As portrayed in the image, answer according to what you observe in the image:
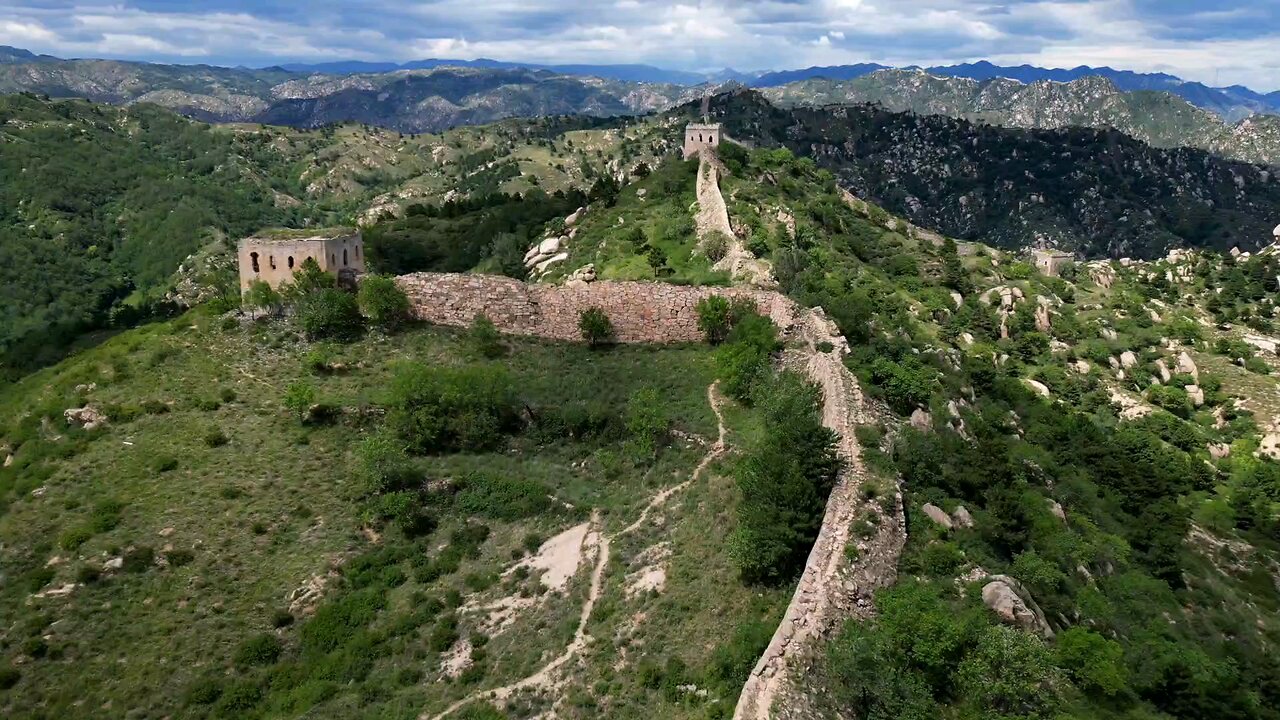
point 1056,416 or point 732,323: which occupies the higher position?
point 732,323

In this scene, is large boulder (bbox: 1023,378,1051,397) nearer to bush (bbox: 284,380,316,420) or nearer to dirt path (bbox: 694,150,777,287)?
dirt path (bbox: 694,150,777,287)

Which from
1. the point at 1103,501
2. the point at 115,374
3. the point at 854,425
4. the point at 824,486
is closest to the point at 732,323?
the point at 854,425

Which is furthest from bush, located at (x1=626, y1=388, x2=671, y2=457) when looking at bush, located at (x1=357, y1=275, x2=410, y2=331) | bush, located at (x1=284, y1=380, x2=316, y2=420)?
bush, located at (x1=357, y1=275, x2=410, y2=331)

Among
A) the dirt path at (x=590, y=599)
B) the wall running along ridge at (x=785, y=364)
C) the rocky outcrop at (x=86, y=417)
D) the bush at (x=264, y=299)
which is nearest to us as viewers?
the wall running along ridge at (x=785, y=364)

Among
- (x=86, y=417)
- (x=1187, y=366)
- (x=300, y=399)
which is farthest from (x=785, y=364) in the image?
(x=1187, y=366)

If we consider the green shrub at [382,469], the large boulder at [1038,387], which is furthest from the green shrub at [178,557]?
the large boulder at [1038,387]

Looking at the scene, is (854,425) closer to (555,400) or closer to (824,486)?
(824,486)

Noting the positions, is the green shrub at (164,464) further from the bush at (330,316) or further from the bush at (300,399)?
the bush at (330,316)

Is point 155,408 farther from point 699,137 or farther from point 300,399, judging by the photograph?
point 699,137
